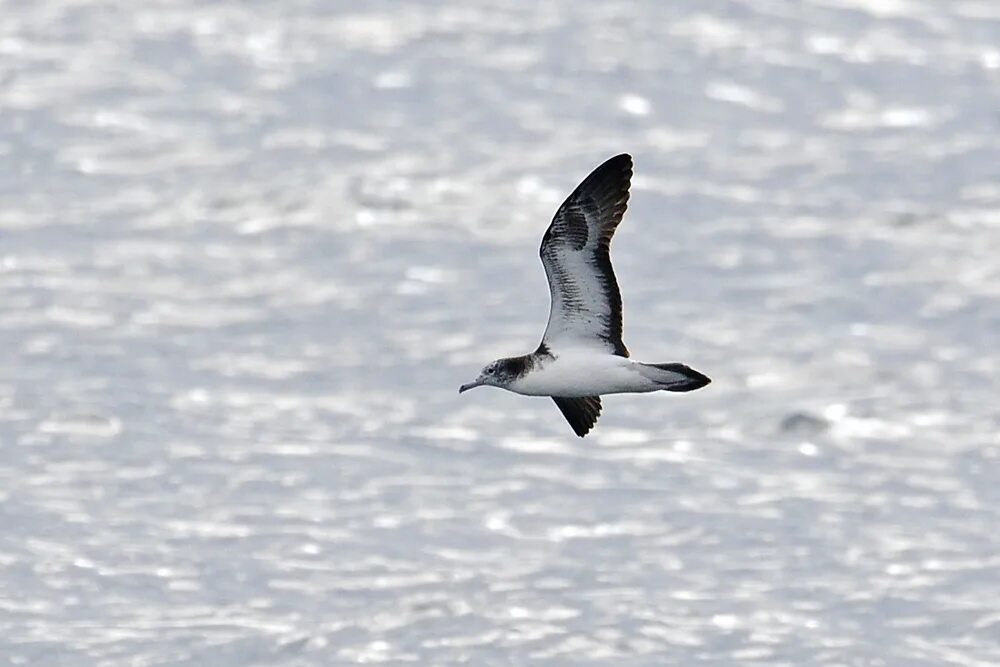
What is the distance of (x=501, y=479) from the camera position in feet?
95.3

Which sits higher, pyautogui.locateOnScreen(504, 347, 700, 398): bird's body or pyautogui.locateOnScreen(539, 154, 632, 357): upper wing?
pyautogui.locateOnScreen(539, 154, 632, 357): upper wing

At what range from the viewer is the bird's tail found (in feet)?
46.6

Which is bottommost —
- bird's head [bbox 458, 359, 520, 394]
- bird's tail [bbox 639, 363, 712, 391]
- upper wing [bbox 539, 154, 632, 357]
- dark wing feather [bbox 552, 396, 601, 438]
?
dark wing feather [bbox 552, 396, 601, 438]

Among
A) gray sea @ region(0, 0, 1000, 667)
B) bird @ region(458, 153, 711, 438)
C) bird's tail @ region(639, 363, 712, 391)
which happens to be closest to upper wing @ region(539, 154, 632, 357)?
bird @ region(458, 153, 711, 438)

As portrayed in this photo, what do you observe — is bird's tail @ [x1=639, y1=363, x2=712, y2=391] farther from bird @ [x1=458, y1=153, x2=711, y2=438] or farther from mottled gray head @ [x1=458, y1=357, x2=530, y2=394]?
mottled gray head @ [x1=458, y1=357, x2=530, y2=394]

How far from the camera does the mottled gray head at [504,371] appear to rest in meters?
15.2

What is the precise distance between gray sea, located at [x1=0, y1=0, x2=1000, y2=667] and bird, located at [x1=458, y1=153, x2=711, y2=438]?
33.0 feet

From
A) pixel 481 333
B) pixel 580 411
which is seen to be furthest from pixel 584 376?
pixel 481 333

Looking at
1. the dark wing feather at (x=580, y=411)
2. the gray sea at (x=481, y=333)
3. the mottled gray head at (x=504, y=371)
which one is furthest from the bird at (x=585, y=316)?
the gray sea at (x=481, y=333)

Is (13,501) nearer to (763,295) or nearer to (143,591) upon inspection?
(143,591)

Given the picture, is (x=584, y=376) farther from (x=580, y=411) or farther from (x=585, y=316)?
(x=580, y=411)

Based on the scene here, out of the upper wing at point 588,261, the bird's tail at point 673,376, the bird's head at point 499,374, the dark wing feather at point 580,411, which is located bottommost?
the dark wing feather at point 580,411

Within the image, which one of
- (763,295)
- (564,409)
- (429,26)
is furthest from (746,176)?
(564,409)

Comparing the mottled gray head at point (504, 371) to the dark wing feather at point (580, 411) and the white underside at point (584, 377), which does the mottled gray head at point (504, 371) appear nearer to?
the white underside at point (584, 377)
